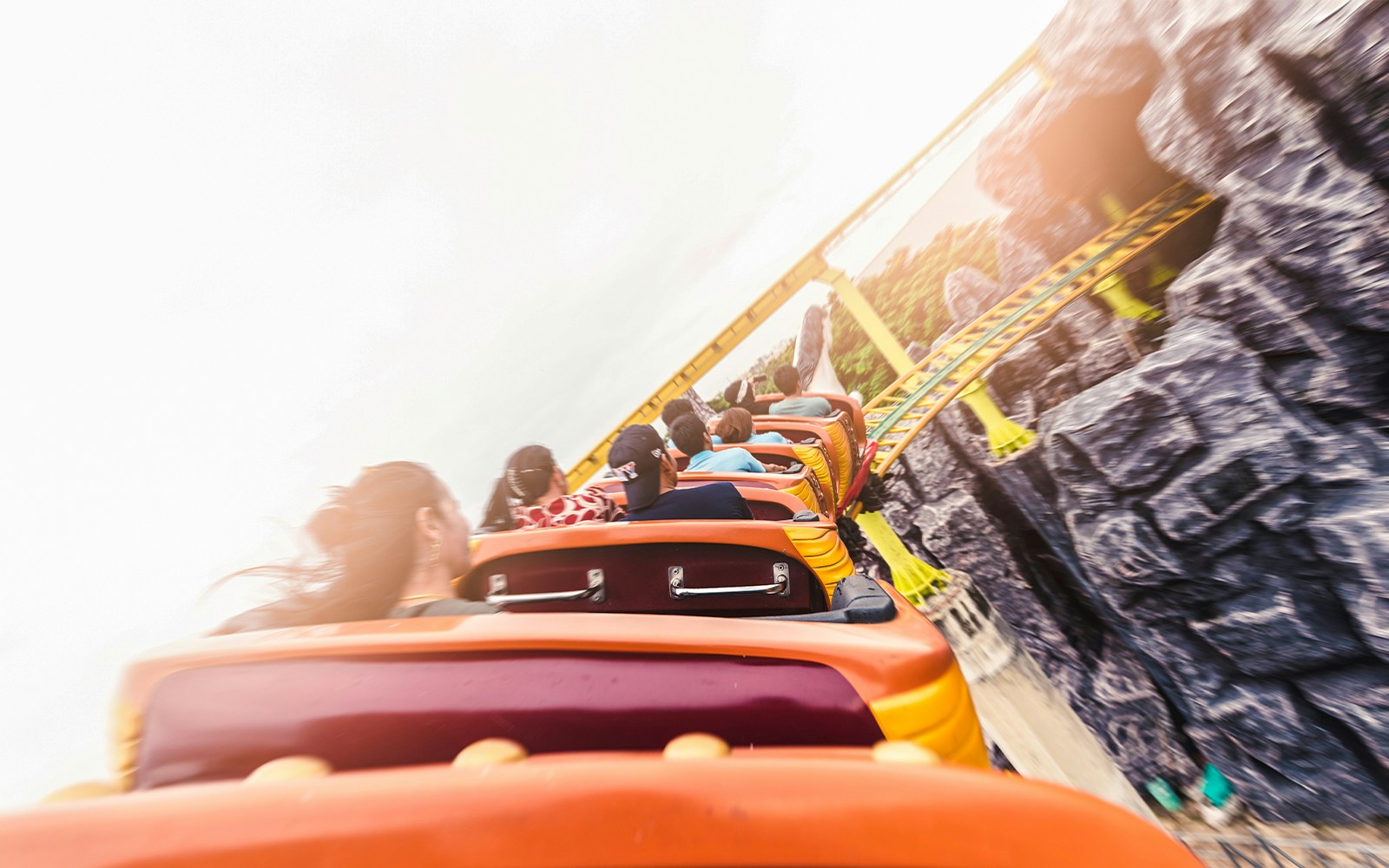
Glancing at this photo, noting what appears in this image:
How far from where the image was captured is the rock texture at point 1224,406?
1.51m

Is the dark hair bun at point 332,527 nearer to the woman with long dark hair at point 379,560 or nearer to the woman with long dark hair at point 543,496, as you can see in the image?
the woman with long dark hair at point 379,560

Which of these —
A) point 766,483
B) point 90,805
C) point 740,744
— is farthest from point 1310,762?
point 90,805

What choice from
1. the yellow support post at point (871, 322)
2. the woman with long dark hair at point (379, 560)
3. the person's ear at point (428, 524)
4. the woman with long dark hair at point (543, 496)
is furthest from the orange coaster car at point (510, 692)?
the yellow support post at point (871, 322)

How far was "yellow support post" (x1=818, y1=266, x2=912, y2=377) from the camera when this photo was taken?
3166mm

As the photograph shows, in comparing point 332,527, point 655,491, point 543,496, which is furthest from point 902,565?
point 332,527

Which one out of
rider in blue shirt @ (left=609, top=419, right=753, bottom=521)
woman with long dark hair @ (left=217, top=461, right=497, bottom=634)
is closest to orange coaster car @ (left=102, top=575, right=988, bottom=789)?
woman with long dark hair @ (left=217, top=461, right=497, bottom=634)

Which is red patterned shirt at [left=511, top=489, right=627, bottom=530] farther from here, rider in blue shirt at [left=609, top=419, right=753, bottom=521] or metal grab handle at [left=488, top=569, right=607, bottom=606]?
metal grab handle at [left=488, top=569, right=607, bottom=606]

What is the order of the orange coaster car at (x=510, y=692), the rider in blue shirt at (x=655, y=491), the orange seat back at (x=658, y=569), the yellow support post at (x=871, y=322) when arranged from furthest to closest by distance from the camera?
the yellow support post at (x=871, y=322) < the rider in blue shirt at (x=655, y=491) < the orange seat back at (x=658, y=569) < the orange coaster car at (x=510, y=692)

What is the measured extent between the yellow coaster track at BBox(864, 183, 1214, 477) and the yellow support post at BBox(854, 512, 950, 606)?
0.37 metres

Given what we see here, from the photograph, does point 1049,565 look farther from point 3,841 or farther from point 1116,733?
point 3,841

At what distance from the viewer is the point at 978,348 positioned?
8.34 ft

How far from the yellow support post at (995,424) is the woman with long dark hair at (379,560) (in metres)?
2.38

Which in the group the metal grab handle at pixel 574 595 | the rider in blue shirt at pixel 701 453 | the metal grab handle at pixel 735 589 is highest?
the rider in blue shirt at pixel 701 453

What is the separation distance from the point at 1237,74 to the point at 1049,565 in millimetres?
1936
